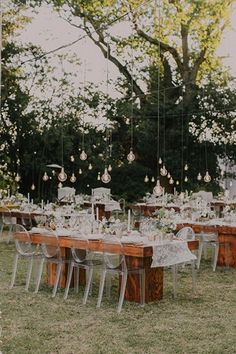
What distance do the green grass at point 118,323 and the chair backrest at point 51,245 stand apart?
480 mm

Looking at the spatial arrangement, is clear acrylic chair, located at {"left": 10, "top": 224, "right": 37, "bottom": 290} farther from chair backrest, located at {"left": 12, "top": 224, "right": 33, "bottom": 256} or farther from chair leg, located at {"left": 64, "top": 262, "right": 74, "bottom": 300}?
chair leg, located at {"left": 64, "top": 262, "right": 74, "bottom": 300}

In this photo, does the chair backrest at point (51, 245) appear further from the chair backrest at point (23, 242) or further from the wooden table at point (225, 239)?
the wooden table at point (225, 239)

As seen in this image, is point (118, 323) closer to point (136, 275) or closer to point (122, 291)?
point (122, 291)

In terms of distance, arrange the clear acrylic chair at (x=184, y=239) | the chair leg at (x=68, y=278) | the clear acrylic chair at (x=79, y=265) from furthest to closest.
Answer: the clear acrylic chair at (x=184, y=239) → the chair leg at (x=68, y=278) → the clear acrylic chair at (x=79, y=265)

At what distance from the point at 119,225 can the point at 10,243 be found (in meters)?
5.48

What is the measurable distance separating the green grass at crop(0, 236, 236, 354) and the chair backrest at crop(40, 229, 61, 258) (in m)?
0.48

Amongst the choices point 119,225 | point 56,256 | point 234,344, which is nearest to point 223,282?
point 119,225

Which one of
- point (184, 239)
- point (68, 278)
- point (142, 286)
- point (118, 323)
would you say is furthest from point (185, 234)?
point (118, 323)

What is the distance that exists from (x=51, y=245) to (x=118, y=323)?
1.83 metres

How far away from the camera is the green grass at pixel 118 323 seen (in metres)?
5.27

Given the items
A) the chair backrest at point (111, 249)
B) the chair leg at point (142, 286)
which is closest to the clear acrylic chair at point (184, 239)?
the chair leg at point (142, 286)

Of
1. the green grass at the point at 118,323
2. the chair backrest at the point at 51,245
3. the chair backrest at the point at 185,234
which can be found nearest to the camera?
the green grass at the point at 118,323

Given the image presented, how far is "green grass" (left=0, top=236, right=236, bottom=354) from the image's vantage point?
5.27 m

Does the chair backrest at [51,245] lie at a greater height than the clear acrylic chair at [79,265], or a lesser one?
greater
